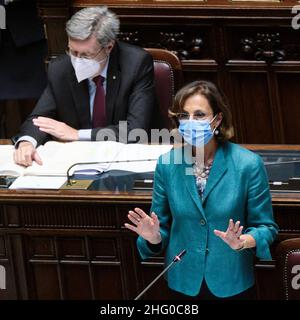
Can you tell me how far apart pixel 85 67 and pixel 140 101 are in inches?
9.5

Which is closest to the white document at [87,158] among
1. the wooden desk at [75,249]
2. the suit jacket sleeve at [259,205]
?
the wooden desk at [75,249]

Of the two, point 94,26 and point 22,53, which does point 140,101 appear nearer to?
point 94,26

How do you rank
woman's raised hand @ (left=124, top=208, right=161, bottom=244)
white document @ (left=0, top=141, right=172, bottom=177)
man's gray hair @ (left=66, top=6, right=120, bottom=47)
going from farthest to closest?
man's gray hair @ (left=66, top=6, right=120, bottom=47), white document @ (left=0, top=141, right=172, bottom=177), woman's raised hand @ (left=124, top=208, right=161, bottom=244)

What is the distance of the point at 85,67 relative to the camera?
11.5 feet

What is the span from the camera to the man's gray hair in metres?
3.45

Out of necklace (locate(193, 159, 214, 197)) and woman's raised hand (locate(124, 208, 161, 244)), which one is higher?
necklace (locate(193, 159, 214, 197))

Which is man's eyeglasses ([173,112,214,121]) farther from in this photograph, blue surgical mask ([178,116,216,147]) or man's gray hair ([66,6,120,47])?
man's gray hair ([66,6,120,47])

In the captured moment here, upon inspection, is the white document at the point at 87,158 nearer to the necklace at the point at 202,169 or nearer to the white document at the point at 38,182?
the white document at the point at 38,182

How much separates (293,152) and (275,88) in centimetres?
113

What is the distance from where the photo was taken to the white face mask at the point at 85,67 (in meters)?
3.51

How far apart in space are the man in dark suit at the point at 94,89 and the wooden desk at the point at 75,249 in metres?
0.37

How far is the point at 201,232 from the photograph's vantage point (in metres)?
2.62

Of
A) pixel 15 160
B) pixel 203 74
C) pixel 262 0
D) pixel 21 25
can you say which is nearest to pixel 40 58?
pixel 21 25

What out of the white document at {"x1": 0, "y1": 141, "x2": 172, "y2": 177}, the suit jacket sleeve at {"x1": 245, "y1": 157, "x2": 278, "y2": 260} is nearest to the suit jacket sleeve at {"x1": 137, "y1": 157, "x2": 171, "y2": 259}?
the suit jacket sleeve at {"x1": 245, "y1": 157, "x2": 278, "y2": 260}
